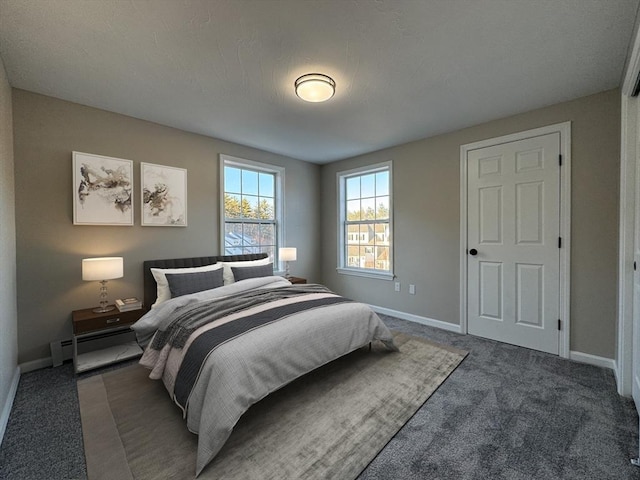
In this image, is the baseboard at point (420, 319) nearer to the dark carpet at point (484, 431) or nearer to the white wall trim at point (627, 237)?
the dark carpet at point (484, 431)

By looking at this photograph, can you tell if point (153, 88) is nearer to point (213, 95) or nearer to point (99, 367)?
point (213, 95)

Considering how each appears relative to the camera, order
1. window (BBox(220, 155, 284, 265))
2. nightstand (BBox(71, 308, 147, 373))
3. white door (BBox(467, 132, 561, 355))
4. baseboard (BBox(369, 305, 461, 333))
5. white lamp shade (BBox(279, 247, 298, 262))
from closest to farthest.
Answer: nightstand (BBox(71, 308, 147, 373)) < white door (BBox(467, 132, 561, 355)) < baseboard (BBox(369, 305, 461, 333)) < window (BBox(220, 155, 284, 265)) < white lamp shade (BBox(279, 247, 298, 262))

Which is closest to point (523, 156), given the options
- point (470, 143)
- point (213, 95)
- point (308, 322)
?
point (470, 143)

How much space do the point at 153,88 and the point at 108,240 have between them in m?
1.61

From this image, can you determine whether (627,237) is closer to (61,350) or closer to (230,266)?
(230,266)

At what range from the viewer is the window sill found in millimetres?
4193

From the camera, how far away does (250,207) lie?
4.20m

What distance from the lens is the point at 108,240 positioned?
2918 mm

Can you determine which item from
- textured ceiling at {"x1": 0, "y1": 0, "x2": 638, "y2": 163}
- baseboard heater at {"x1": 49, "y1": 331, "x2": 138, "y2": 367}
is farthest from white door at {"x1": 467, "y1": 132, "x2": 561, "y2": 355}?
baseboard heater at {"x1": 49, "y1": 331, "x2": 138, "y2": 367}

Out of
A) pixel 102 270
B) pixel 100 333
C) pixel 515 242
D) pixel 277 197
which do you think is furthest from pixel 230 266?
pixel 515 242

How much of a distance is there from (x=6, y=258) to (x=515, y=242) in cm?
457

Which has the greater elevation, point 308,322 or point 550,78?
point 550,78

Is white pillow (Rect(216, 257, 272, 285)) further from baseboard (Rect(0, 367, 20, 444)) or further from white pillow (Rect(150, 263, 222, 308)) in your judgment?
baseboard (Rect(0, 367, 20, 444))

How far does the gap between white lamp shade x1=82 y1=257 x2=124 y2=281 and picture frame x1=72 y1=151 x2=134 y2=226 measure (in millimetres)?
499
